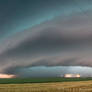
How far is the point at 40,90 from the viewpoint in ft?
104

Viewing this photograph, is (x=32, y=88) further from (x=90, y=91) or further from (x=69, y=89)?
(x=90, y=91)

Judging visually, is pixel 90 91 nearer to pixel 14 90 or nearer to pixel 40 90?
pixel 40 90

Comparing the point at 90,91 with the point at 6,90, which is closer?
A: the point at 6,90

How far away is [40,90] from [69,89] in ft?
17.0

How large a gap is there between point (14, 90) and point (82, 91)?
459 inches

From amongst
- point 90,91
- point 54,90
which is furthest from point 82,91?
point 54,90

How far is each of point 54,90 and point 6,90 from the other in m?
8.07

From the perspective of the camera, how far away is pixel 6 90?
29188 millimetres

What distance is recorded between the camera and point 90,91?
32.9m

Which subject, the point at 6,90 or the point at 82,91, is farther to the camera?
the point at 82,91

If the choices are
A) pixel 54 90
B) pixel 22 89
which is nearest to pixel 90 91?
pixel 54 90

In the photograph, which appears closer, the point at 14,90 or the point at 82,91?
the point at 14,90

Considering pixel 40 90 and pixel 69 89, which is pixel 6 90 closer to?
pixel 40 90

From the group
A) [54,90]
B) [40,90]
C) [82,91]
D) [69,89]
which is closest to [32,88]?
[40,90]
